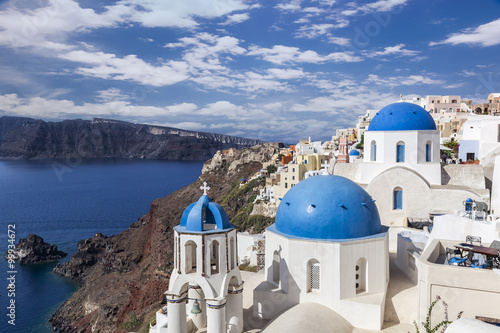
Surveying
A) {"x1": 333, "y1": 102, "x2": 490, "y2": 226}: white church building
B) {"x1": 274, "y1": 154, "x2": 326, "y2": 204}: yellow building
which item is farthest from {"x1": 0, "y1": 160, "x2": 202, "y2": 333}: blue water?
{"x1": 333, "y1": 102, "x2": 490, "y2": 226}: white church building

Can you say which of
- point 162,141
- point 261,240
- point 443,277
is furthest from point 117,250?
point 162,141

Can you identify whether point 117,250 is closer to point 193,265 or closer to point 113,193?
point 193,265

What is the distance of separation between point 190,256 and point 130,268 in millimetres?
36217

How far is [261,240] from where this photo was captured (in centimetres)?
2453

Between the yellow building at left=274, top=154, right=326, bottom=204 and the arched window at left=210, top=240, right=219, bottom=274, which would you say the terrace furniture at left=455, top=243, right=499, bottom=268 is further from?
the yellow building at left=274, top=154, right=326, bottom=204

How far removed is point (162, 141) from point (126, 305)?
170m

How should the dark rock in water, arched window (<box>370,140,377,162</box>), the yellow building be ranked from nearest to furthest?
arched window (<box>370,140,377,162</box>) < the yellow building < the dark rock in water

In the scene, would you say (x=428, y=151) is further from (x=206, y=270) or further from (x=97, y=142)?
(x=97, y=142)

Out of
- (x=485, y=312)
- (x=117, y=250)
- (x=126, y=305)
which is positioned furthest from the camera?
(x=117, y=250)

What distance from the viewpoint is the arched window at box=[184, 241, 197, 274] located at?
10089mm

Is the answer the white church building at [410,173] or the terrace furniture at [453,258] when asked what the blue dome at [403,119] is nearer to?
the white church building at [410,173]

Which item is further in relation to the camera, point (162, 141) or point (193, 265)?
point (162, 141)

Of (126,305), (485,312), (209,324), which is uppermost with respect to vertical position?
(485,312)

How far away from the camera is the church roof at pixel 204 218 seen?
382 inches
